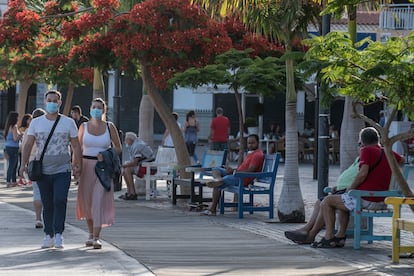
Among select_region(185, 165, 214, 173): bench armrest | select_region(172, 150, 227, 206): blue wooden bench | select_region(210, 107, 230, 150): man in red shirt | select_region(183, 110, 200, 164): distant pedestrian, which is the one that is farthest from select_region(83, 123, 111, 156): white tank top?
select_region(210, 107, 230, 150): man in red shirt

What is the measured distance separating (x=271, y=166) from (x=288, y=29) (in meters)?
2.23

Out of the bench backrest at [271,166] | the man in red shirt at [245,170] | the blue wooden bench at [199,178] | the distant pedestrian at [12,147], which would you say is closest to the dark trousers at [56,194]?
the man in red shirt at [245,170]

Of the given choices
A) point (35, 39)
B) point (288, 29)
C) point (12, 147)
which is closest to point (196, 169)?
point (288, 29)

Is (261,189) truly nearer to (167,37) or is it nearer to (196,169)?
(196,169)

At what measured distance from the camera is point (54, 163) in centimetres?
1236

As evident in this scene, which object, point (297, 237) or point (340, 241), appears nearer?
point (340, 241)

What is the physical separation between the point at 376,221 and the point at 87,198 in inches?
210

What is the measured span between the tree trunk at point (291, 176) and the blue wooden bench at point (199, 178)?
6.87 feet

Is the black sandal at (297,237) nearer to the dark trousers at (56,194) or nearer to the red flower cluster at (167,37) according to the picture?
the dark trousers at (56,194)

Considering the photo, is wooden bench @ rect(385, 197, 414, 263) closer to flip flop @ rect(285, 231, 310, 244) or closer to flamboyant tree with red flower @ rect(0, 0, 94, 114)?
flip flop @ rect(285, 231, 310, 244)

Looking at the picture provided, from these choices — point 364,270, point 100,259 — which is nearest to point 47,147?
point 100,259

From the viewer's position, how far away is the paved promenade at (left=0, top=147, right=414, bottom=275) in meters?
10.7

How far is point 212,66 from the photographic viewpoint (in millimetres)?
18750

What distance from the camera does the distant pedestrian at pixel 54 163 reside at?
12.3 metres
